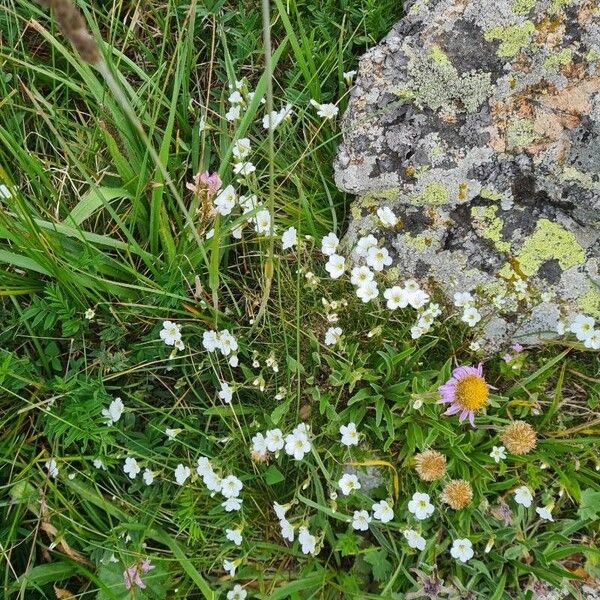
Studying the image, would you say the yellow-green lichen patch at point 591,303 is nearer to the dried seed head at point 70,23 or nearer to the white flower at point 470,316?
the white flower at point 470,316

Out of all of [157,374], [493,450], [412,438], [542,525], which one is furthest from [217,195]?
[542,525]

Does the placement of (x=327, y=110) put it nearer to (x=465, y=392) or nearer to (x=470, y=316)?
(x=470, y=316)

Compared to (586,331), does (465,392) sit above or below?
below

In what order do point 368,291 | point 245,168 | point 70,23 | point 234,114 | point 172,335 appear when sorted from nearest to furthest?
1. point 70,23
2. point 368,291
3. point 172,335
4. point 245,168
5. point 234,114

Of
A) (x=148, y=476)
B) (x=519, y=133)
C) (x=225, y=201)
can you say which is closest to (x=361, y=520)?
(x=148, y=476)

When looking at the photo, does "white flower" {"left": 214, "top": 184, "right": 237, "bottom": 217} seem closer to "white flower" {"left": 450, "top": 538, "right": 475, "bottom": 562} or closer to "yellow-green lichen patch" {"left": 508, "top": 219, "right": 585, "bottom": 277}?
"yellow-green lichen patch" {"left": 508, "top": 219, "right": 585, "bottom": 277}

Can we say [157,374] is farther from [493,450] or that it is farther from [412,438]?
[493,450]
